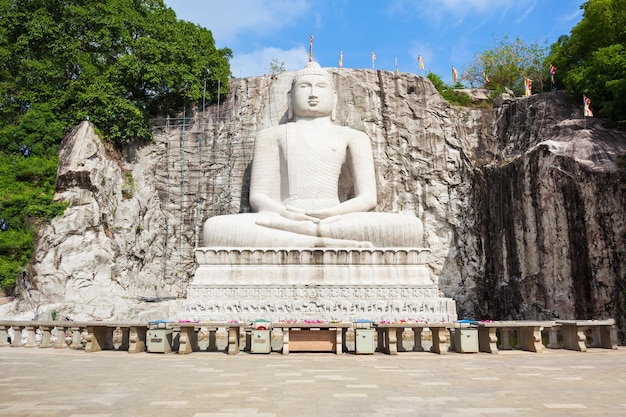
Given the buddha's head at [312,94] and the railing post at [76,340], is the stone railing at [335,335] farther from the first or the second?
the buddha's head at [312,94]

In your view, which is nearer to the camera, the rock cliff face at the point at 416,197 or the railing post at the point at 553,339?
the railing post at the point at 553,339

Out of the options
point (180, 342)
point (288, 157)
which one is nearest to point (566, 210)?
point (288, 157)

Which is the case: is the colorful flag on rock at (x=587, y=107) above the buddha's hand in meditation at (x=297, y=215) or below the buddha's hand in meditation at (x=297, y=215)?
above

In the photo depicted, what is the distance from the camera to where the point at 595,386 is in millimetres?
4434

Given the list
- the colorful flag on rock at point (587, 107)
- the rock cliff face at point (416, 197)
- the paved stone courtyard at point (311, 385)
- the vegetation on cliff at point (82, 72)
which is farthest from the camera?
the vegetation on cliff at point (82, 72)

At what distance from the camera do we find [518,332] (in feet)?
25.9

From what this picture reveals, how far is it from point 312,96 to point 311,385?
1007 centimetres

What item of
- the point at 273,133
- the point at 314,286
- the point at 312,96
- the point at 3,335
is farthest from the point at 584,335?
the point at 3,335

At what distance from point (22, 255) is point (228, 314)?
5.54 meters

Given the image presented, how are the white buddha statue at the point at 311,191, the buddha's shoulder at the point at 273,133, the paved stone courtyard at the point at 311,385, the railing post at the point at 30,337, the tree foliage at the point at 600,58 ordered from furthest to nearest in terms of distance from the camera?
the buddha's shoulder at the point at 273,133, the tree foliage at the point at 600,58, the white buddha statue at the point at 311,191, the railing post at the point at 30,337, the paved stone courtyard at the point at 311,385

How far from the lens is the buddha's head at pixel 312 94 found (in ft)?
44.3

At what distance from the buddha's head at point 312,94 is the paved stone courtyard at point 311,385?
27.0ft

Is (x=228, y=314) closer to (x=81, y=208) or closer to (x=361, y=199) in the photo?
(x=361, y=199)

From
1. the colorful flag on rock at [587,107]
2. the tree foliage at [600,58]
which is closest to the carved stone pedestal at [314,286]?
the tree foliage at [600,58]
